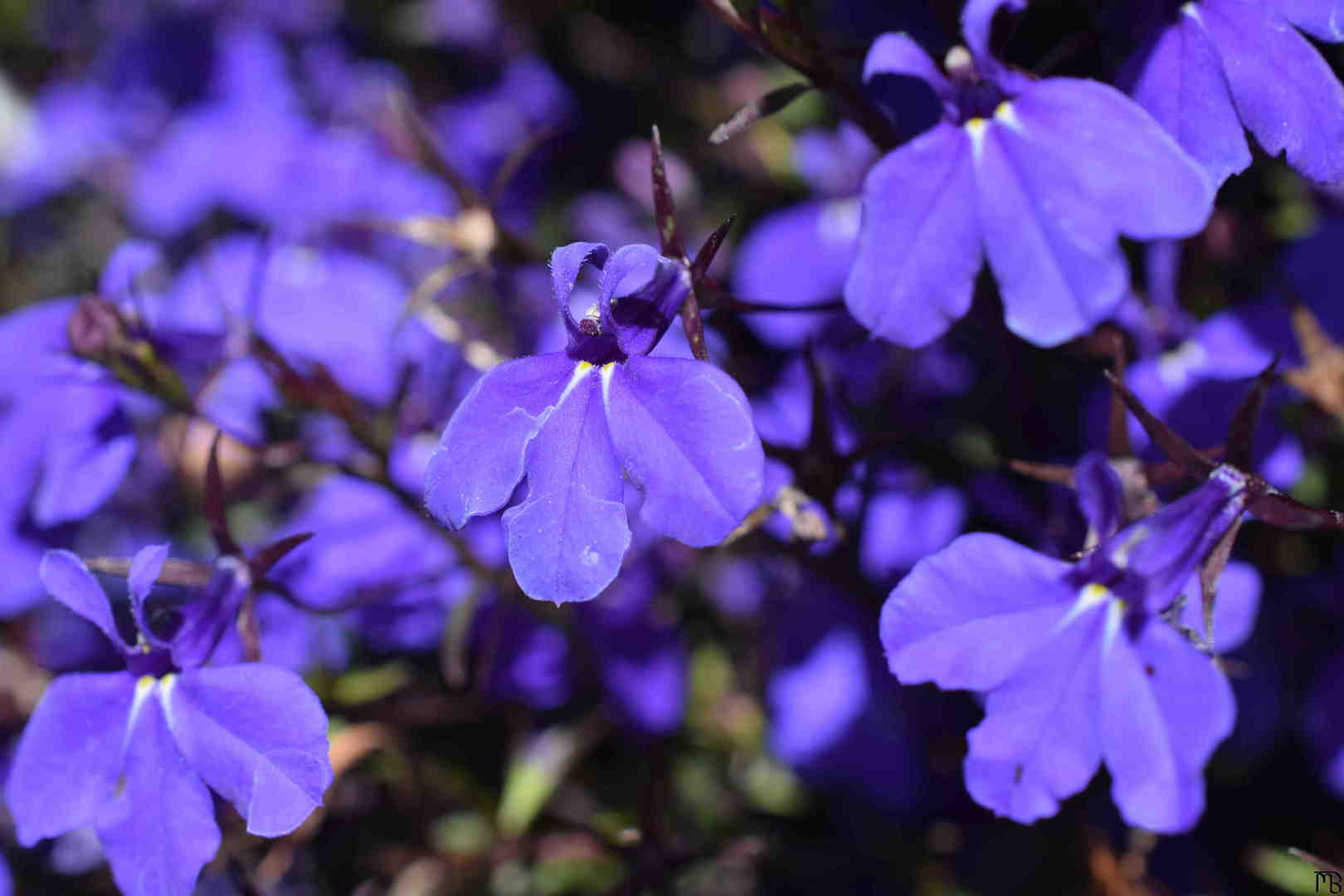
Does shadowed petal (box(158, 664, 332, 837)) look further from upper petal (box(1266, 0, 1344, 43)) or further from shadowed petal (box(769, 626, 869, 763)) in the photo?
upper petal (box(1266, 0, 1344, 43))

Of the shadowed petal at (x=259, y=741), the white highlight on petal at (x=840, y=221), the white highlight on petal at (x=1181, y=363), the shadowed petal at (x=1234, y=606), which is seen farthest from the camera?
the white highlight on petal at (x=840, y=221)

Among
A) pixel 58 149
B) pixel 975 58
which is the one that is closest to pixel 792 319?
pixel 975 58

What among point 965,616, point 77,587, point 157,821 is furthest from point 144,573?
point 965,616

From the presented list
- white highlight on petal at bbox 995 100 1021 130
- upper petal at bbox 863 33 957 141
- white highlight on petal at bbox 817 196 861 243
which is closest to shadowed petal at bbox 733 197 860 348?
white highlight on petal at bbox 817 196 861 243

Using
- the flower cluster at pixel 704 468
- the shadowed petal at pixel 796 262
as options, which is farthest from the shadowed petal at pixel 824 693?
the shadowed petal at pixel 796 262

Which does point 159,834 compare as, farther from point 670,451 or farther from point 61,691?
point 670,451

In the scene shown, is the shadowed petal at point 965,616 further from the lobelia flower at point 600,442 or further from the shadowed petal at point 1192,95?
the shadowed petal at point 1192,95

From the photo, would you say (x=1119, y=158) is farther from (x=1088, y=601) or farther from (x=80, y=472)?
(x=80, y=472)
